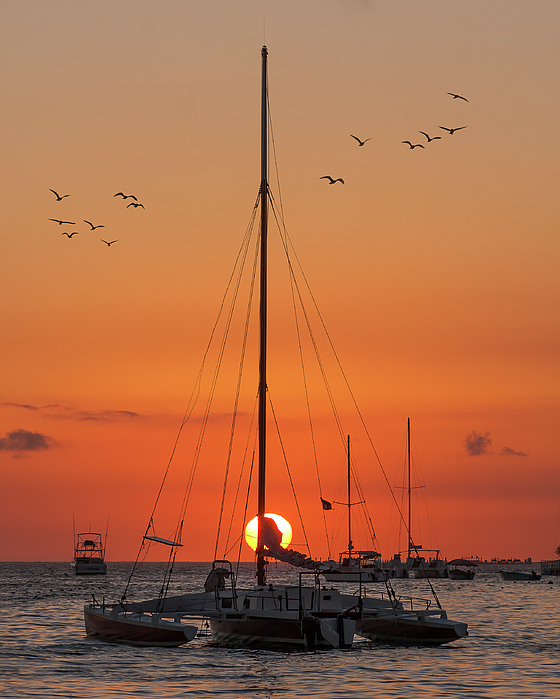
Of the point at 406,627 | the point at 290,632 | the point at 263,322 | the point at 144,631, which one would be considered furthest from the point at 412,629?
the point at 263,322

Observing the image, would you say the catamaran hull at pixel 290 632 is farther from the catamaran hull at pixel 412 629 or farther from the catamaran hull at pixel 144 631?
the catamaran hull at pixel 412 629

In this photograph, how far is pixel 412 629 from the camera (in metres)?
51.3

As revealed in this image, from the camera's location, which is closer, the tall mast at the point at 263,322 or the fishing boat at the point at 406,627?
the tall mast at the point at 263,322

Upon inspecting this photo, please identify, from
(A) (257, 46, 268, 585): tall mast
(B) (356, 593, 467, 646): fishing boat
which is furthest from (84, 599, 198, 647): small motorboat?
(B) (356, 593, 467, 646): fishing boat

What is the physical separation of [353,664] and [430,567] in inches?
5725

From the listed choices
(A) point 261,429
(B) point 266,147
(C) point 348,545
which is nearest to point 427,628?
(A) point 261,429

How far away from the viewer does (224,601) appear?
157ft

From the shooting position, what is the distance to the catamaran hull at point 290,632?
45.1 metres

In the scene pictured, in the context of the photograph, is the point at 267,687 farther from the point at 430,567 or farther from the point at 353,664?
the point at 430,567

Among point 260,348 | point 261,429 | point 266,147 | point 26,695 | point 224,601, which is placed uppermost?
point 266,147

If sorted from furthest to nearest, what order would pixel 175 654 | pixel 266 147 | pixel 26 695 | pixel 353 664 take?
pixel 266 147
pixel 175 654
pixel 353 664
pixel 26 695

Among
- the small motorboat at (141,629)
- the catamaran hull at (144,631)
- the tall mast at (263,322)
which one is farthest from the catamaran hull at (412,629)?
the catamaran hull at (144,631)

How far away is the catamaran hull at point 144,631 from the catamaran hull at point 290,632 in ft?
6.96

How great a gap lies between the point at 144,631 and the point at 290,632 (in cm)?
757
